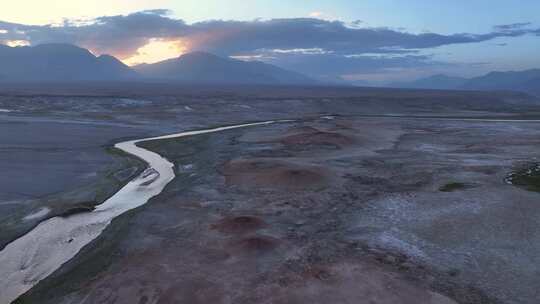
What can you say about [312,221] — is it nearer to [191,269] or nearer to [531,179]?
A: [191,269]

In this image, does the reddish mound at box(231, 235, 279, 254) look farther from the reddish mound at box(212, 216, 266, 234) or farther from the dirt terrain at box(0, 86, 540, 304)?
the reddish mound at box(212, 216, 266, 234)

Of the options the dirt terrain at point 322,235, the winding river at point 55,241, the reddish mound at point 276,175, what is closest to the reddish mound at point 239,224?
the dirt terrain at point 322,235

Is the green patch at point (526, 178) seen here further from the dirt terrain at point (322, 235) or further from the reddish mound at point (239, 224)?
the reddish mound at point (239, 224)

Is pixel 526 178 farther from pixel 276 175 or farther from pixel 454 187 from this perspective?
pixel 276 175

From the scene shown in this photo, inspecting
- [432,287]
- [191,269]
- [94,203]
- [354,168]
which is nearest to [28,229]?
[94,203]

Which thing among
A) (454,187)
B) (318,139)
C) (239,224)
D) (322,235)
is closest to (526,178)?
(454,187)

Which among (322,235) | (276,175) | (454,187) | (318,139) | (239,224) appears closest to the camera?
(322,235)
